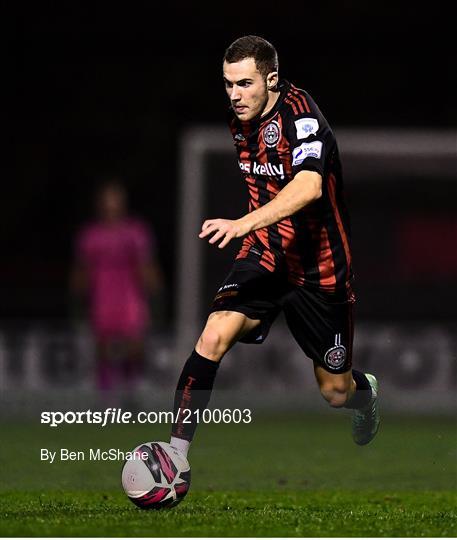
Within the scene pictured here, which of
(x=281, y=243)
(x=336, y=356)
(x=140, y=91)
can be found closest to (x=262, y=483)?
(x=336, y=356)

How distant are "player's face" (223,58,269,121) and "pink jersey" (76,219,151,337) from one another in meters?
6.26

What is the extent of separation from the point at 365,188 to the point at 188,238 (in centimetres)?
212

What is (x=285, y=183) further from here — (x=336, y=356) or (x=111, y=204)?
(x=111, y=204)

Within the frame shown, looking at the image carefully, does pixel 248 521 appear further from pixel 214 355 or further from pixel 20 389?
pixel 20 389

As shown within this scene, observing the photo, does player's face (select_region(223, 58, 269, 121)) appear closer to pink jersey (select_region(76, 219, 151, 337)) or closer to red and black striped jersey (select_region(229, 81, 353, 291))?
red and black striped jersey (select_region(229, 81, 353, 291))

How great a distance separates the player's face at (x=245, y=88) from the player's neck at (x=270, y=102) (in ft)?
0.07

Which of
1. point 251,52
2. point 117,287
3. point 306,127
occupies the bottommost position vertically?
point 117,287

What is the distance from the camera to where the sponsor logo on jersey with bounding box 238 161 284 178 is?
22.9 feet

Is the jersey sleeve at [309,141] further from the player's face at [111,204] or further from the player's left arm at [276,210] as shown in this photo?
the player's face at [111,204]

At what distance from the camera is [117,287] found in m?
13.3

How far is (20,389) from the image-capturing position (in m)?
14.4

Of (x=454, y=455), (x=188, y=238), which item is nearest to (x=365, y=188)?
(x=188, y=238)

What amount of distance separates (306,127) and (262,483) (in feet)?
8.36

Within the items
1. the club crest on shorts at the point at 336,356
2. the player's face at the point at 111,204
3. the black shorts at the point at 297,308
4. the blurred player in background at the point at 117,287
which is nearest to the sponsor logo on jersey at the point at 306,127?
the black shorts at the point at 297,308
